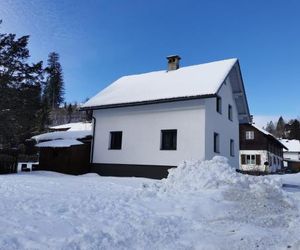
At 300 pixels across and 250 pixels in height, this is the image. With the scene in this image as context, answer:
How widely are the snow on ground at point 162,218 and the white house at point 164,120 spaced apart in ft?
22.6

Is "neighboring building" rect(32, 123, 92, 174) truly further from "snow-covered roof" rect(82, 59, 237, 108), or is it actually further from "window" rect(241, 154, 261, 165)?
"window" rect(241, 154, 261, 165)

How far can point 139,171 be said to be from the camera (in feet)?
58.4

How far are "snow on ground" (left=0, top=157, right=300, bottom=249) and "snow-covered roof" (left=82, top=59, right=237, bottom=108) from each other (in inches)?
309

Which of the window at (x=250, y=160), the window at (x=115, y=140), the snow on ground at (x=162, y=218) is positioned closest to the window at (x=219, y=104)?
the window at (x=115, y=140)

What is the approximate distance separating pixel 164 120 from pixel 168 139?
1065 millimetres

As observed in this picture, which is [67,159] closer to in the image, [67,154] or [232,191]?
[67,154]

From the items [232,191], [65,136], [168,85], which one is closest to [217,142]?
[168,85]

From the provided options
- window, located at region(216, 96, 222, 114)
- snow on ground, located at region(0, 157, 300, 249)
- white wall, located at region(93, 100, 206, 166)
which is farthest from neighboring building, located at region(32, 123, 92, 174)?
snow on ground, located at region(0, 157, 300, 249)

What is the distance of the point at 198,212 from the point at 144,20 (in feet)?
46.3

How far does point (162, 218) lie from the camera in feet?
21.4

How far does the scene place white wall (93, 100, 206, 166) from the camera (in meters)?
16.6

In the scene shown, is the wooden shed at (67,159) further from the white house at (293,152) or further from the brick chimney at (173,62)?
the white house at (293,152)

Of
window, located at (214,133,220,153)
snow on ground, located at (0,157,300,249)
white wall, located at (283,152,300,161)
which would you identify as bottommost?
snow on ground, located at (0,157,300,249)

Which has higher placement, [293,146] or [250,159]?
[293,146]
